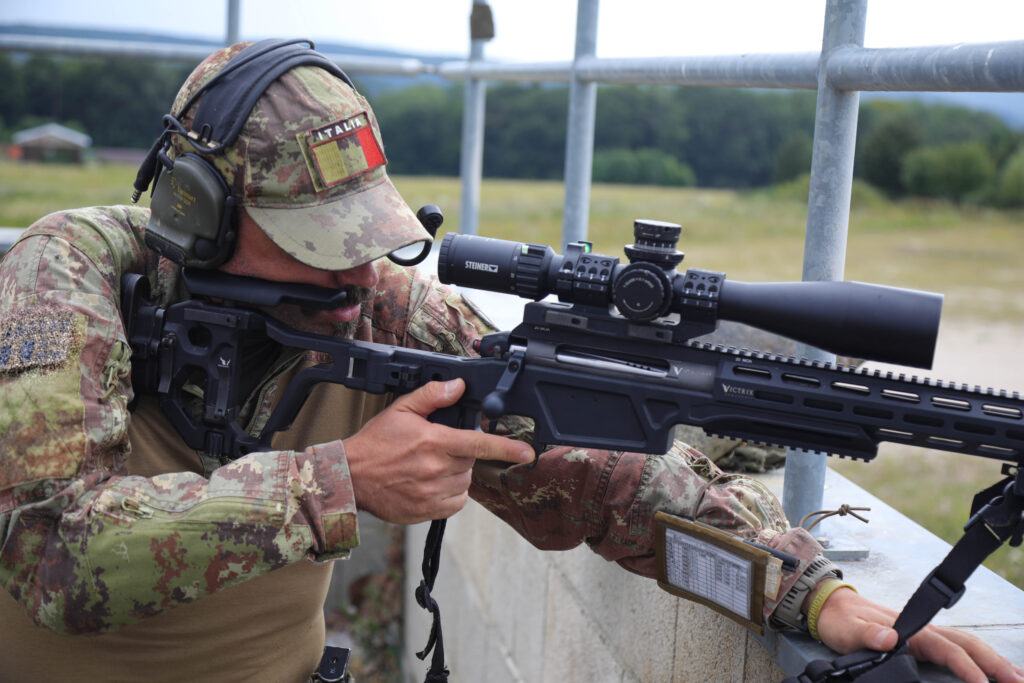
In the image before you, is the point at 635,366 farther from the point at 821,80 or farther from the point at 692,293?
the point at 821,80

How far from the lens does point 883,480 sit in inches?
285

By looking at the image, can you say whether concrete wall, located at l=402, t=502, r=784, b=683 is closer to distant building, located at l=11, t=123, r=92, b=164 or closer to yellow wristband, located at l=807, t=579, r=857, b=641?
yellow wristband, located at l=807, t=579, r=857, b=641

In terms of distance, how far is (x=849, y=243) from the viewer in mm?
16422

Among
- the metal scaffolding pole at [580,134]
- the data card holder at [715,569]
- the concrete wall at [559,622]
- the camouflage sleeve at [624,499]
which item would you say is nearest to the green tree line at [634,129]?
the metal scaffolding pole at [580,134]

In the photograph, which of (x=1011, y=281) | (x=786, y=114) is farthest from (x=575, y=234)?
(x=786, y=114)

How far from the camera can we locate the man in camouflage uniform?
163cm

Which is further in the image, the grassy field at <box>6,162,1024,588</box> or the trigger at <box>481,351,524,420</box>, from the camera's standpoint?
the grassy field at <box>6,162,1024,588</box>

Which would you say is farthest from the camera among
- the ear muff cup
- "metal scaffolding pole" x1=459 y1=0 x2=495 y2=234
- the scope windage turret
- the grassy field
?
the grassy field

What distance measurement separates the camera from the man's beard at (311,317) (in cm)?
196

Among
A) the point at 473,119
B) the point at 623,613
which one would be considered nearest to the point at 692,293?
the point at 623,613

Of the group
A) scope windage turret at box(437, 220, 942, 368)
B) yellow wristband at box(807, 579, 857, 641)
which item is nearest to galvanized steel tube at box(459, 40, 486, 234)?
scope windage turret at box(437, 220, 942, 368)

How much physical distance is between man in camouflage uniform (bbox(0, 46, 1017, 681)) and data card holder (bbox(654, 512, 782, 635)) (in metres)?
0.05

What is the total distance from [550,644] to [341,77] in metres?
1.97

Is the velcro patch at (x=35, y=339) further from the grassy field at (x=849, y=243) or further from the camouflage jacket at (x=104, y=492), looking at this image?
the grassy field at (x=849, y=243)
